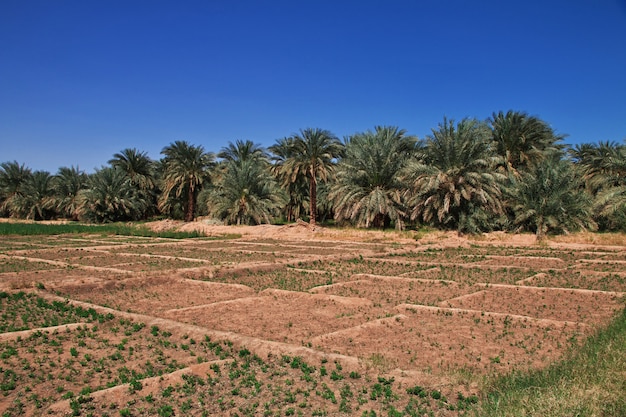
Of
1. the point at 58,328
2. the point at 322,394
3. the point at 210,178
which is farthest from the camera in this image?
the point at 210,178

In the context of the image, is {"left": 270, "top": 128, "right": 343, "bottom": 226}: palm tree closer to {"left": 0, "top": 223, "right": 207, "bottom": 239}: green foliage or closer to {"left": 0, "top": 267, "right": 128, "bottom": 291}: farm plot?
{"left": 0, "top": 223, "right": 207, "bottom": 239}: green foliage

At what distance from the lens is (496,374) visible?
5.09 m

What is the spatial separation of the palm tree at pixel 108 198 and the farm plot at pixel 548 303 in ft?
118

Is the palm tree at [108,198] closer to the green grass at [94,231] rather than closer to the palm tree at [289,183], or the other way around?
the green grass at [94,231]

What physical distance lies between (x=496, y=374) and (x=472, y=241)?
19014 mm

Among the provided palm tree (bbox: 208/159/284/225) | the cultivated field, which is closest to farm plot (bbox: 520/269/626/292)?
the cultivated field

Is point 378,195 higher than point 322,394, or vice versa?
point 378,195

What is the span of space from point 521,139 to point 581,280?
19899 mm

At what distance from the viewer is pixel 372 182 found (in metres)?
28.4

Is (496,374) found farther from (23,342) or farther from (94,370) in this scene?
(23,342)

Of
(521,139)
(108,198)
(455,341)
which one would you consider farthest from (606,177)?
(108,198)

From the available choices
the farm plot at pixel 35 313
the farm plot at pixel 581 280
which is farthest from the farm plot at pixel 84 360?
the farm plot at pixel 581 280

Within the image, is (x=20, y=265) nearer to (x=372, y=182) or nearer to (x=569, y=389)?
(x=569, y=389)

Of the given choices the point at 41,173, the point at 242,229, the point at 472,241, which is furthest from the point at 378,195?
the point at 41,173
